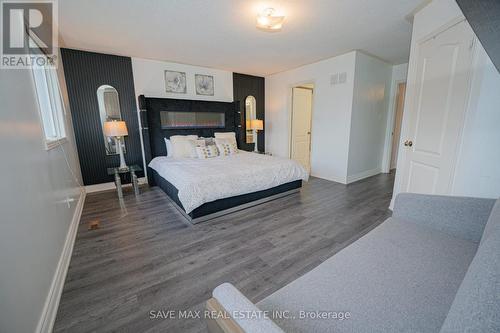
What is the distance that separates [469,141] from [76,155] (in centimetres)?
528

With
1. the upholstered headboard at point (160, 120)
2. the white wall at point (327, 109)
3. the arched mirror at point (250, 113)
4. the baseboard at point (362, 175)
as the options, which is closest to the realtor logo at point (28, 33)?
the upholstered headboard at point (160, 120)

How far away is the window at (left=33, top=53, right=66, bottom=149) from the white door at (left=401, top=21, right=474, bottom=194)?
415 cm

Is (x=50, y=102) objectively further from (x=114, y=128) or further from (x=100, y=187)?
(x=100, y=187)

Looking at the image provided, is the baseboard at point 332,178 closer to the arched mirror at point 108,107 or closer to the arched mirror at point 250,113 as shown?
the arched mirror at point 250,113

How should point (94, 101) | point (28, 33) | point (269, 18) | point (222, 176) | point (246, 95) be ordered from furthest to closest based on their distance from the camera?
1. point (246, 95)
2. point (94, 101)
3. point (222, 176)
4. point (269, 18)
5. point (28, 33)

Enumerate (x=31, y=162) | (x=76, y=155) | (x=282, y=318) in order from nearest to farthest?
1. (x=282, y=318)
2. (x=31, y=162)
3. (x=76, y=155)

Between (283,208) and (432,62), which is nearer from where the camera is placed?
(432,62)

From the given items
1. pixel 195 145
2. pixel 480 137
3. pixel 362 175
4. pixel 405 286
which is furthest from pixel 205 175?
pixel 362 175

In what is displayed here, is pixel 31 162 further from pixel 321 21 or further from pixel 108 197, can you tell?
pixel 321 21

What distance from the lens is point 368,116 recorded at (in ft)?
14.0

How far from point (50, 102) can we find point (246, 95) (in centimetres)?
393

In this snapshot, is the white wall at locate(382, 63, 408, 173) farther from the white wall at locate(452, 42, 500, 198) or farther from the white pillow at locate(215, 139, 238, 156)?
the white pillow at locate(215, 139, 238, 156)

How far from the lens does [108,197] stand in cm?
354

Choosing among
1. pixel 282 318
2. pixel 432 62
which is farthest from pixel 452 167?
pixel 282 318
